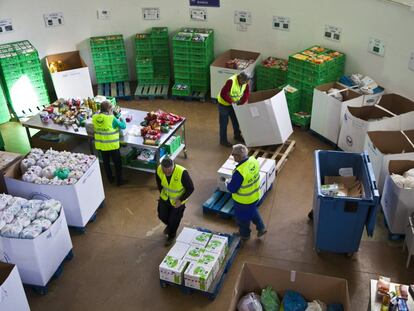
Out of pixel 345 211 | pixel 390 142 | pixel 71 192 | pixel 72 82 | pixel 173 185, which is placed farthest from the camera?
pixel 72 82

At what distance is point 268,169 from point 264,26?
14.6ft

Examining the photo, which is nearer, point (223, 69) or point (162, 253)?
point (162, 253)

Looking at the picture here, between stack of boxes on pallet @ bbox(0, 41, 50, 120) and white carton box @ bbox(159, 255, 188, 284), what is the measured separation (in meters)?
6.17

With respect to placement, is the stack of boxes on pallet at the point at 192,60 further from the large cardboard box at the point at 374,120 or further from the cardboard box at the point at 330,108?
the large cardboard box at the point at 374,120

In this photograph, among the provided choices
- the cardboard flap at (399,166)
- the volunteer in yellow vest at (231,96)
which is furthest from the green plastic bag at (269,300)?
the volunteer in yellow vest at (231,96)

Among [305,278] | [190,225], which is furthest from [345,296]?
[190,225]

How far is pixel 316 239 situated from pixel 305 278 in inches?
57.2

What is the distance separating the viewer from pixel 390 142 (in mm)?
7840

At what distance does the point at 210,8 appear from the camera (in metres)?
11.1

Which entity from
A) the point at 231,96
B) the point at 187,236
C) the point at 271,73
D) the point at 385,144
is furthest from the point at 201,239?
the point at 271,73

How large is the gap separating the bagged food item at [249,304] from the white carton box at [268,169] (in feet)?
9.25

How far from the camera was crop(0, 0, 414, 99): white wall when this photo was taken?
29.4 ft

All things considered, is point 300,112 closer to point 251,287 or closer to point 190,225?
point 190,225

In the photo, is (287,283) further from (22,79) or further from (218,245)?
(22,79)
